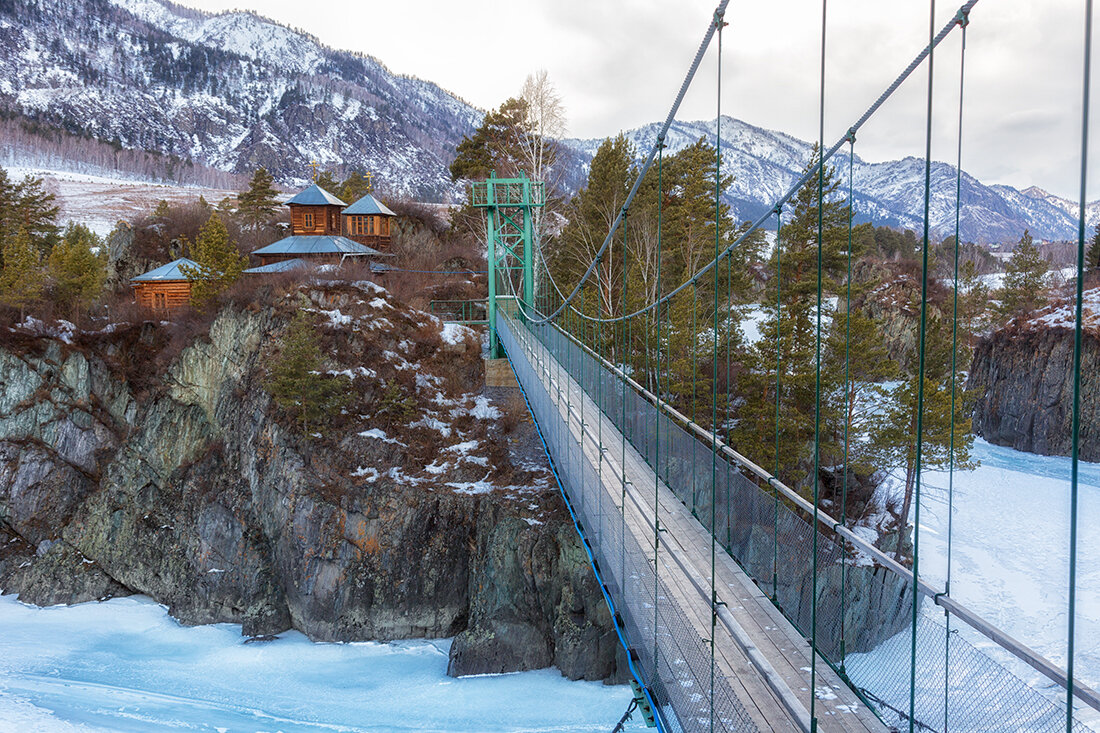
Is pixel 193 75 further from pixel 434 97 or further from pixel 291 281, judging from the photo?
pixel 291 281

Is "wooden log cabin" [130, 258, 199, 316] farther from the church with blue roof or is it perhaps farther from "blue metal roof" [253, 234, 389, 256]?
"blue metal roof" [253, 234, 389, 256]

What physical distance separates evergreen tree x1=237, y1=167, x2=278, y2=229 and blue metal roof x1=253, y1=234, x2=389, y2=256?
762cm

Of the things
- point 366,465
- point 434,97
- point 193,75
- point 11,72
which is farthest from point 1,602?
point 434,97

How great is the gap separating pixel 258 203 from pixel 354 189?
6.13 metres

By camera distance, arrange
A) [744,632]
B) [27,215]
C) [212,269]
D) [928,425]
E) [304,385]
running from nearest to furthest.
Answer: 1. [744,632]
2. [928,425]
3. [304,385]
4. [212,269]
5. [27,215]

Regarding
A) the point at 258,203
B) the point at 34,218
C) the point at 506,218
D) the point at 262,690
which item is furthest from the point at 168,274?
the point at 262,690

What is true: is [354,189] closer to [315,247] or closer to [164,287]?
[315,247]

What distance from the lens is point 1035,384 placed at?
14.5 metres

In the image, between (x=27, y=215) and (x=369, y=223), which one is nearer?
(x=369, y=223)

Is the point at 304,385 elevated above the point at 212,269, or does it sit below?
below

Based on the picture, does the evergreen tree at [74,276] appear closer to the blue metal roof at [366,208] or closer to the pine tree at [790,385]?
the blue metal roof at [366,208]

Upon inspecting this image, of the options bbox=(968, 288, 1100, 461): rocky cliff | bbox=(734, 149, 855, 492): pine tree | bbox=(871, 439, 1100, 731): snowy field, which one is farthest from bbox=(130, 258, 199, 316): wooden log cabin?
bbox=(968, 288, 1100, 461): rocky cliff

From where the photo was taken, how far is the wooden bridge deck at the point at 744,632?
348cm

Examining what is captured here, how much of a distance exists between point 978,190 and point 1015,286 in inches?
594
